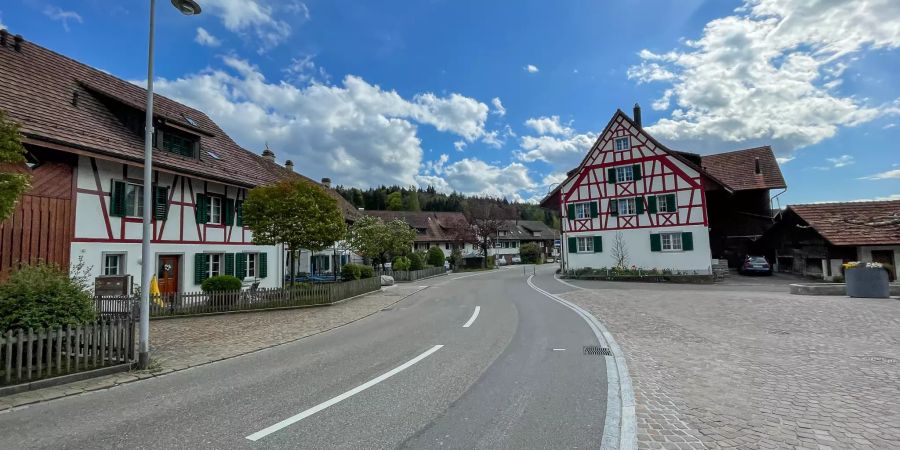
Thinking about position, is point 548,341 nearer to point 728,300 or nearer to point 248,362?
point 248,362

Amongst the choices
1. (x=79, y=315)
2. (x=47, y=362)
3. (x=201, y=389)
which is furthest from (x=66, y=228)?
(x=201, y=389)

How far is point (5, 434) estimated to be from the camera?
500 cm

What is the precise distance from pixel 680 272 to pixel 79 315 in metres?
32.0

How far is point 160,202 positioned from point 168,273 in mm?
3148

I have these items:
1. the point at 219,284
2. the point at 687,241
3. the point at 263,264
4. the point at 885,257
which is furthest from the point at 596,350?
the point at 687,241

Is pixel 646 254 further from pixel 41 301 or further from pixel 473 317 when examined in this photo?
pixel 41 301

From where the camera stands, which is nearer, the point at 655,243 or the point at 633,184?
the point at 655,243

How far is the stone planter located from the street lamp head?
957 inches

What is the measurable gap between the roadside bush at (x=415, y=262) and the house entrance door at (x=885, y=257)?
3250 centimetres

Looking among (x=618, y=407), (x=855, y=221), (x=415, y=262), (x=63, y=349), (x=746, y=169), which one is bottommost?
(x=618, y=407)

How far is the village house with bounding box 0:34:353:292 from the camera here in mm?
13383

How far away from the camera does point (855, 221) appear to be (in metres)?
24.0

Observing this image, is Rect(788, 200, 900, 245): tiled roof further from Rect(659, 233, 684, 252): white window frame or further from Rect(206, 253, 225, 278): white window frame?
Rect(206, 253, 225, 278): white window frame

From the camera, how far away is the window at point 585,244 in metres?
34.1
